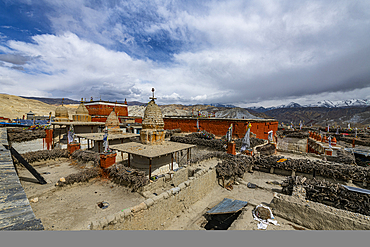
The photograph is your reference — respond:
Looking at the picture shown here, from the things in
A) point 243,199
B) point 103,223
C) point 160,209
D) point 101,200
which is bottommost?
point 243,199

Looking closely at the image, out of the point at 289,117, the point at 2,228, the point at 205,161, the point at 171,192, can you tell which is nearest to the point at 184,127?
the point at 205,161

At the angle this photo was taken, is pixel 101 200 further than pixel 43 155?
No

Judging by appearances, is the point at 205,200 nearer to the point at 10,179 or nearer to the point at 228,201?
the point at 228,201

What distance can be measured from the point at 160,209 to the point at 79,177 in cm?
643

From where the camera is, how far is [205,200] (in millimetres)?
9570

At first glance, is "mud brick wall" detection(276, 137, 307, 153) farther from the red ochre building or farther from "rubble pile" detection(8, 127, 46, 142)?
"rubble pile" detection(8, 127, 46, 142)

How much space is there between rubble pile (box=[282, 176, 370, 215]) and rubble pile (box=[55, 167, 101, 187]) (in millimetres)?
12448

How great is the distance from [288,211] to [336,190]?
3.12 meters

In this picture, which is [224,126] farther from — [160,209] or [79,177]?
[79,177]

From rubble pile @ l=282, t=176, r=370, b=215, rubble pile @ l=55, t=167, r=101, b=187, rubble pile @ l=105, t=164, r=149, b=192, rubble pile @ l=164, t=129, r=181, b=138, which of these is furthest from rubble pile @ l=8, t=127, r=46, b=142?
rubble pile @ l=282, t=176, r=370, b=215

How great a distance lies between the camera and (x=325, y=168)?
11.0 meters

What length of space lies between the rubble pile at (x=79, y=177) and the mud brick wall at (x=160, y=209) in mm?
5665

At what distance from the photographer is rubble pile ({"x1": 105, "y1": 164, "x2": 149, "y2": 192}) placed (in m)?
9.17

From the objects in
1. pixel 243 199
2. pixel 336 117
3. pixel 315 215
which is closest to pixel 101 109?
pixel 243 199
